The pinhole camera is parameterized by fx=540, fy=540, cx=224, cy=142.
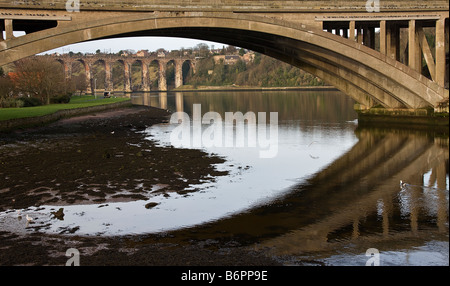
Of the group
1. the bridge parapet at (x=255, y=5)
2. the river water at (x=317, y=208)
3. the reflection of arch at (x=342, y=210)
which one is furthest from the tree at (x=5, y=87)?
the reflection of arch at (x=342, y=210)

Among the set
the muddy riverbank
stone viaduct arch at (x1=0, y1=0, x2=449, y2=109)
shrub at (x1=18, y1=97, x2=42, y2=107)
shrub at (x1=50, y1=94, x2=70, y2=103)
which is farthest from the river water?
shrub at (x1=50, y1=94, x2=70, y2=103)

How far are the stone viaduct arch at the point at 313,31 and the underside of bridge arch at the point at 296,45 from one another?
0.06 m

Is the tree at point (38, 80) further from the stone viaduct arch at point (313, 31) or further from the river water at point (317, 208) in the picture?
the river water at point (317, 208)

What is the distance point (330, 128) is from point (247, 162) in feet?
58.4

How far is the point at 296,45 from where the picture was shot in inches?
1614

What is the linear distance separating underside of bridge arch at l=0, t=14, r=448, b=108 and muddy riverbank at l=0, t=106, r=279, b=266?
665 centimetres

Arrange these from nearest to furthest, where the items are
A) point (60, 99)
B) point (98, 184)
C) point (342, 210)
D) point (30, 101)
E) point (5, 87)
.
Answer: point (342, 210), point (98, 184), point (5, 87), point (30, 101), point (60, 99)

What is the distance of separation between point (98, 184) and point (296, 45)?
24.6 m

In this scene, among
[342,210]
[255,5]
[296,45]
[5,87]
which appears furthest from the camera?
[5,87]

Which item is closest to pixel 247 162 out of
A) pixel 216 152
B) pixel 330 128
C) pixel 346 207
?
pixel 216 152

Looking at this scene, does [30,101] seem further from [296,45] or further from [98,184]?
[98,184]

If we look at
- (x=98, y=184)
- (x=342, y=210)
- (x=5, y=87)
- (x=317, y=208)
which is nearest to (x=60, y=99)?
(x=5, y=87)

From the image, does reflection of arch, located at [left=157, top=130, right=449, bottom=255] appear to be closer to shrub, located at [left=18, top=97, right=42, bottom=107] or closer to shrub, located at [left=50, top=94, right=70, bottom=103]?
shrub, located at [left=18, top=97, right=42, bottom=107]
